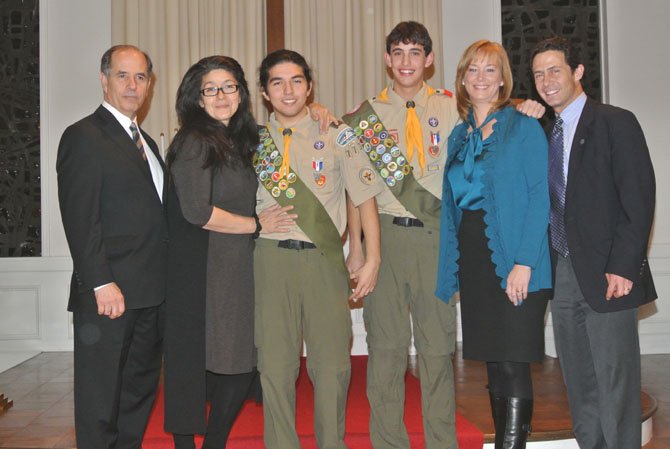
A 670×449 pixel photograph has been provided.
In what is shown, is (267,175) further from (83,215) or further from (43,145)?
(43,145)

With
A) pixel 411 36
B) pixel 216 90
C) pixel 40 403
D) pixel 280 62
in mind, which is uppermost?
pixel 411 36

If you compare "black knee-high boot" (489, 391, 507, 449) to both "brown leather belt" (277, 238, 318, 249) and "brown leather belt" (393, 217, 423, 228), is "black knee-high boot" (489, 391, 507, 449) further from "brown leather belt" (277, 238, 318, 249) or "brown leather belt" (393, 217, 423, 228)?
"brown leather belt" (277, 238, 318, 249)

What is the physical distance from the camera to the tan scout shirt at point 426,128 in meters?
2.60

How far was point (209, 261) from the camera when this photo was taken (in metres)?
2.35

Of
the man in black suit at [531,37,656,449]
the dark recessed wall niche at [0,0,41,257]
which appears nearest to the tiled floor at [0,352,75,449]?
the dark recessed wall niche at [0,0,41,257]

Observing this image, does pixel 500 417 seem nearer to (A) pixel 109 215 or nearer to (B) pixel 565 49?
(B) pixel 565 49

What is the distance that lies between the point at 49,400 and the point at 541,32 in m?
4.05

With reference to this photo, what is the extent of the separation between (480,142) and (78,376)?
1.53 meters

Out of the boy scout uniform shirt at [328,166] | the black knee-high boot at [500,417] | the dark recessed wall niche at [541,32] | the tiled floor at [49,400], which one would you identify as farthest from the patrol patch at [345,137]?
the dark recessed wall niche at [541,32]

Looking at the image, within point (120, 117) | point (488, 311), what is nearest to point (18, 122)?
point (120, 117)

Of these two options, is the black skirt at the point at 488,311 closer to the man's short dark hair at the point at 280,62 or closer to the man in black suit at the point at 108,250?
the man's short dark hair at the point at 280,62

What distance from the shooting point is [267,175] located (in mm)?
2447

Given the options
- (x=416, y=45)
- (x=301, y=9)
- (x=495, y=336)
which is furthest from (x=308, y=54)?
(x=495, y=336)

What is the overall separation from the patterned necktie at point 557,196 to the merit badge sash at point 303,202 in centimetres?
72
